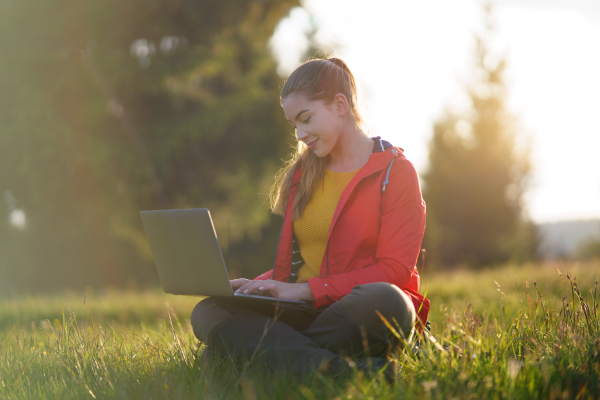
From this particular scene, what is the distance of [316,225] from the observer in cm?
276

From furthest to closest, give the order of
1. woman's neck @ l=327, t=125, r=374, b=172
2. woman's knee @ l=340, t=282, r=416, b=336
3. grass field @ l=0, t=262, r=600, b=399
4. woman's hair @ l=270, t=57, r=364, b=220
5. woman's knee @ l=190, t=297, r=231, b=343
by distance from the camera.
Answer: woman's neck @ l=327, t=125, r=374, b=172
woman's hair @ l=270, t=57, r=364, b=220
woman's knee @ l=190, t=297, r=231, b=343
woman's knee @ l=340, t=282, r=416, b=336
grass field @ l=0, t=262, r=600, b=399

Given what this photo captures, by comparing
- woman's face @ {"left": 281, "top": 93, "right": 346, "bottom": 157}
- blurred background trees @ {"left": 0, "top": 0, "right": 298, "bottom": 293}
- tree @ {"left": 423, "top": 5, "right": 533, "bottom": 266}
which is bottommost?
tree @ {"left": 423, "top": 5, "right": 533, "bottom": 266}

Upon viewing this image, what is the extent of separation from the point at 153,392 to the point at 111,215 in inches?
403

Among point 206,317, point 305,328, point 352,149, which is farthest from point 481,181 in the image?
point 206,317

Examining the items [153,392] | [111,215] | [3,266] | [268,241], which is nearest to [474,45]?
[268,241]

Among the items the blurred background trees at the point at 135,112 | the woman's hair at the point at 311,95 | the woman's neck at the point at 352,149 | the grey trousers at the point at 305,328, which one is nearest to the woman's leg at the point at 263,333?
the grey trousers at the point at 305,328

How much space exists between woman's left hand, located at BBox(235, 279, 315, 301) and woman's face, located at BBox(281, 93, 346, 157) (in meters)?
0.77

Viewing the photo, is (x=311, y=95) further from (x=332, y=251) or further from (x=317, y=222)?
(x=332, y=251)

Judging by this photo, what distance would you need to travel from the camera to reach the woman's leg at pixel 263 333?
220cm

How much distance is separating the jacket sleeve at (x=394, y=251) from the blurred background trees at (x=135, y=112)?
8.46 m

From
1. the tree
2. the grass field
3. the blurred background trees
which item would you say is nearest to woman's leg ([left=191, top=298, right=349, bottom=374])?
the grass field

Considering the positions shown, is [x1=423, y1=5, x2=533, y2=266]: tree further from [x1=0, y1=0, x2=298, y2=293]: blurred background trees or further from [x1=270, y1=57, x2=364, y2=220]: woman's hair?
[x1=270, y1=57, x2=364, y2=220]: woman's hair

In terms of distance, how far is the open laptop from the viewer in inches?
87.3

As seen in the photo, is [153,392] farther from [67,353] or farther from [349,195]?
[349,195]
